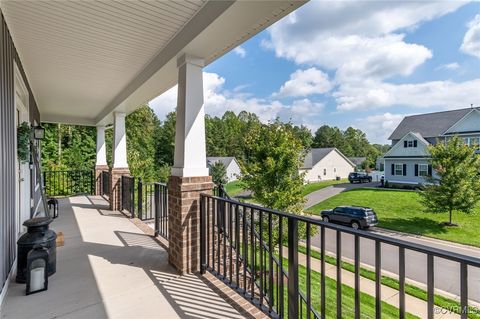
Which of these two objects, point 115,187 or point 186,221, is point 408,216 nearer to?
point 115,187

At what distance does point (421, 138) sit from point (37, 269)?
80.9 feet

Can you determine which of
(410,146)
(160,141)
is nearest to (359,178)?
(410,146)

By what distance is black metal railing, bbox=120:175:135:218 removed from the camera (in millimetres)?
5586

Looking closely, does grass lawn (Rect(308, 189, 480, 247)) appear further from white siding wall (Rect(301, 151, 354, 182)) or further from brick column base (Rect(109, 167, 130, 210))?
brick column base (Rect(109, 167, 130, 210))

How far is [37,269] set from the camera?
2.43 metres

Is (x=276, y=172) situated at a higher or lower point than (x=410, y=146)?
lower

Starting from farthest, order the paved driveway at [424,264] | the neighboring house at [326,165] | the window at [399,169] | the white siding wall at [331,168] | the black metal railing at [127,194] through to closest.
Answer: the white siding wall at [331,168], the neighboring house at [326,165], the window at [399,169], the paved driveway at [424,264], the black metal railing at [127,194]

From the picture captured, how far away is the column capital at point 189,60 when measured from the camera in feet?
9.70

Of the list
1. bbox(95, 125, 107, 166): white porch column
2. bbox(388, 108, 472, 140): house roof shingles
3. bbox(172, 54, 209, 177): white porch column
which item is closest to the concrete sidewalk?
bbox(172, 54, 209, 177): white porch column

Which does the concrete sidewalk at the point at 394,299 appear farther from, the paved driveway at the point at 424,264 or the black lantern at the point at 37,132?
the black lantern at the point at 37,132

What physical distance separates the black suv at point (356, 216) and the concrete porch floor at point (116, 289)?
10664 mm

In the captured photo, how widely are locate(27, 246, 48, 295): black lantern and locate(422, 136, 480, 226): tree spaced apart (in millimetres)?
14706

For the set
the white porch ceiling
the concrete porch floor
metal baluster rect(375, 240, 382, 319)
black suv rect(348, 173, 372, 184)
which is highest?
the white porch ceiling

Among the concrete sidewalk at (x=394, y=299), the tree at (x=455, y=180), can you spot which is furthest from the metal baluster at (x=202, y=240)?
the tree at (x=455, y=180)
